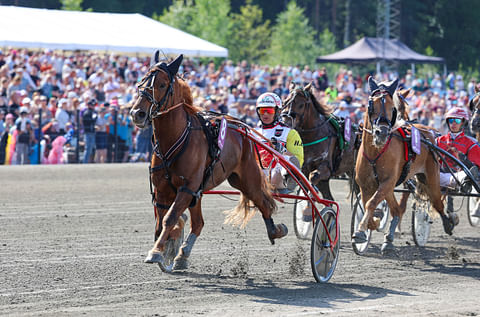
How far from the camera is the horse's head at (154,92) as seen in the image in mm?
6004

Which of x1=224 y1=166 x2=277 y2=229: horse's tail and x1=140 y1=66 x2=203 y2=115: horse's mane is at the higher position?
x1=140 y1=66 x2=203 y2=115: horse's mane

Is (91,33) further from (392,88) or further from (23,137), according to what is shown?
(392,88)

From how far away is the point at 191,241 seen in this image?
23.1 feet

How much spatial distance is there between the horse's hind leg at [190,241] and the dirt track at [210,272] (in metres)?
0.11

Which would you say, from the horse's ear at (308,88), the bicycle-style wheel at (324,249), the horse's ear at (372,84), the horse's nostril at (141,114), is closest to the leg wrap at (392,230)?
the bicycle-style wheel at (324,249)

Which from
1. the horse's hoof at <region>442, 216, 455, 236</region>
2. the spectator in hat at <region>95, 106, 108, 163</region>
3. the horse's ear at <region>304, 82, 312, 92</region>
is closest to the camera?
Answer: the horse's hoof at <region>442, 216, 455, 236</region>

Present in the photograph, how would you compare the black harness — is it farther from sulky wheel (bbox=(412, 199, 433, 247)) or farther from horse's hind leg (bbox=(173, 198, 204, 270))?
sulky wheel (bbox=(412, 199, 433, 247))

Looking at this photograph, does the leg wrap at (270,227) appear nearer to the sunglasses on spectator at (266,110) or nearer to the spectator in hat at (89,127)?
the sunglasses on spectator at (266,110)

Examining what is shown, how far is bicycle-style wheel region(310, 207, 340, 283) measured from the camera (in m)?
6.79

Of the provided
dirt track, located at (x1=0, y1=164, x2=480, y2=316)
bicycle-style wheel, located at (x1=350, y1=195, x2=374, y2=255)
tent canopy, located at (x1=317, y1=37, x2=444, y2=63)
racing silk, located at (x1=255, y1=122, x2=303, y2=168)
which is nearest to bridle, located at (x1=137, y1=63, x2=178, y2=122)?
dirt track, located at (x1=0, y1=164, x2=480, y2=316)

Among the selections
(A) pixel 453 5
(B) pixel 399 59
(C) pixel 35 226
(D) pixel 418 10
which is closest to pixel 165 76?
(C) pixel 35 226

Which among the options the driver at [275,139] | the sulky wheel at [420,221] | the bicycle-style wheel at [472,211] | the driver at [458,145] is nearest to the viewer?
the driver at [275,139]

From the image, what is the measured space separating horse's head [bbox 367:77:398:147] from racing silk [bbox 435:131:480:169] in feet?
6.60

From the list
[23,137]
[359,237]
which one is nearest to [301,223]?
[359,237]
